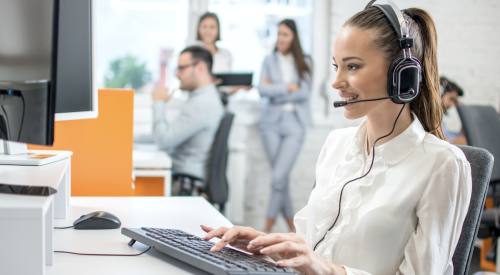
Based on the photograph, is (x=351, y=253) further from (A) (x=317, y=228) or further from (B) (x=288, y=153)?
(B) (x=288, y=153)

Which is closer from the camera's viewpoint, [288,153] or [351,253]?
[351,253]

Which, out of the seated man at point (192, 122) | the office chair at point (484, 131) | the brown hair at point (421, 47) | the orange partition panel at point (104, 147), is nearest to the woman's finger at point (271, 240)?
the brown hair at point (421, 47)

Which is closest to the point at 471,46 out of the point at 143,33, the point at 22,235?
the point at 143,33

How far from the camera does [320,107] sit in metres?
3.51

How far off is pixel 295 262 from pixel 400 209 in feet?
0.85

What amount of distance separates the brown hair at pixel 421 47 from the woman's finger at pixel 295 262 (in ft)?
1.36

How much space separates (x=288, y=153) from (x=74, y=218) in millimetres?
2267

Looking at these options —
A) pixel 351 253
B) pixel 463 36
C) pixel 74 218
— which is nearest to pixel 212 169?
pixel 74 218

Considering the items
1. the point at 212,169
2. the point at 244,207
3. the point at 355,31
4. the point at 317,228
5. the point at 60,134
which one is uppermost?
the point at 355,31

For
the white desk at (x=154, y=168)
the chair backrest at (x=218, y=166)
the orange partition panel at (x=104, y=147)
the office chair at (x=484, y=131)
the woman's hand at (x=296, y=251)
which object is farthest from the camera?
the chair backrest at (x=218, y=166)

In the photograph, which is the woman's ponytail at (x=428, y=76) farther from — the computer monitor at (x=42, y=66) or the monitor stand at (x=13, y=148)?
the monitor stand at (x=13, y=148)

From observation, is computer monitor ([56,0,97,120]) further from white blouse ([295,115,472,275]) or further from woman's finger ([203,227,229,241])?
white blouse ([295,115,472,275])

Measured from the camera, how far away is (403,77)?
2.60 ft

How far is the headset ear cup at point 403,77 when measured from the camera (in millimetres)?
792
